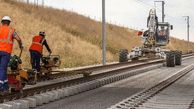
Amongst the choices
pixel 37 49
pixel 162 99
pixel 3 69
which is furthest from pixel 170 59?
pixel 3 69

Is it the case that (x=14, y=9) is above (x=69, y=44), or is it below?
above

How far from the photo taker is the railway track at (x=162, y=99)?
13508 millimetres

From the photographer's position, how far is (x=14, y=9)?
59156 mm

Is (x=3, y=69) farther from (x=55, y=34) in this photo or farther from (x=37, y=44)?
(x=55, y=34)

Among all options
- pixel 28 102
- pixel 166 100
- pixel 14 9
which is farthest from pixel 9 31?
pixel 14 9

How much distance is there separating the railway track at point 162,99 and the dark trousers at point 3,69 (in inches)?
128

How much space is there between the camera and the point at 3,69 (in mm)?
14477

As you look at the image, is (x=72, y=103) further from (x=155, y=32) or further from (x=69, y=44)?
(x=69, y=44)

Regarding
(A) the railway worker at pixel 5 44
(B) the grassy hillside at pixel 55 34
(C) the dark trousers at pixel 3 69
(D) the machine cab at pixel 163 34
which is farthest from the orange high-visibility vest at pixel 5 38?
(D) the machine cab at pixel 163 34

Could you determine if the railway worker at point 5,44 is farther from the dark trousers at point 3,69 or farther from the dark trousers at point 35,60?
the dark trousers at point 35,60

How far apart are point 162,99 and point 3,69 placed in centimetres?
461

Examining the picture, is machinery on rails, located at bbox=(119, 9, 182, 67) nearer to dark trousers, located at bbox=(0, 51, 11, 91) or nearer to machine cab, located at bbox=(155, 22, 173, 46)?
machine cab, located at bbox=(155, 22, 173, 46)

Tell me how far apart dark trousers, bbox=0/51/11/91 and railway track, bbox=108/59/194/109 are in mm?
3240

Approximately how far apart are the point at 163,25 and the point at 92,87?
26.5 meters
